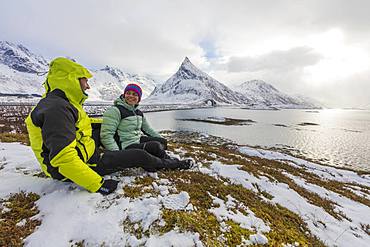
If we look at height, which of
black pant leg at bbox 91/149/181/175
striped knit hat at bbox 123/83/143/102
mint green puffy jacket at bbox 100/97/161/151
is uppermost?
striped knit hat at bbox 123/83/143/102

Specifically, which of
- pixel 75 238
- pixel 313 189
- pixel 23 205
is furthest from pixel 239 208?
pixel 313 189

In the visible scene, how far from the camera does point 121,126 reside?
6035 mm

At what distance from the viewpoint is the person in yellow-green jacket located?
349 cm

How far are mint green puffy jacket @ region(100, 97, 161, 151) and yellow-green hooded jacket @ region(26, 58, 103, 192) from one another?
3.40 feet

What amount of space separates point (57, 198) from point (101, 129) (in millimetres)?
2077

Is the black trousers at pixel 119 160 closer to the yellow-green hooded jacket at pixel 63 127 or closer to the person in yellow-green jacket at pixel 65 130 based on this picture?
the person in yellow-green jacket at pixel 65 130

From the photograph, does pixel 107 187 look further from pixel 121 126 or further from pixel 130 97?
pixel 130 97

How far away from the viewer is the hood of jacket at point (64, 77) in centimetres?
388

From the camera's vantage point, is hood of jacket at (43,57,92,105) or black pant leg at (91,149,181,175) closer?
hood of jacket at (43,57,92,105)

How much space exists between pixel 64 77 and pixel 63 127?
44.5 inches

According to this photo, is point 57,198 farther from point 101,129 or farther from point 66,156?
point 101,129

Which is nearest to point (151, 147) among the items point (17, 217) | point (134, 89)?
point (134, 89)

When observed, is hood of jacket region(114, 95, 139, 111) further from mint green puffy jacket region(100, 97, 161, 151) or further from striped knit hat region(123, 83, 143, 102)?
striped knit hat region(123, 83, 143, 102)

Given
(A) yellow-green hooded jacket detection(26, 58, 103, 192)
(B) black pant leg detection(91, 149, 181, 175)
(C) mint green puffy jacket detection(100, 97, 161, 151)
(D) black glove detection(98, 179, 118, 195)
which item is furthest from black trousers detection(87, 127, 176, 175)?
(D) black glove detection(98, 179, 118, 195)
